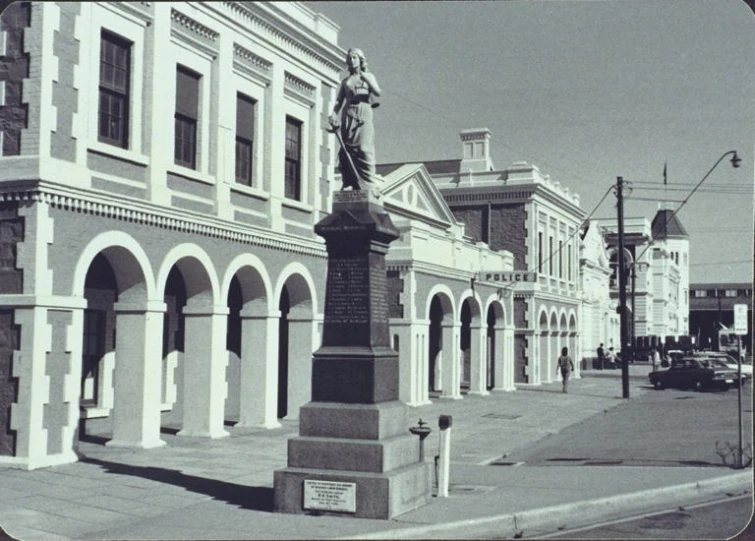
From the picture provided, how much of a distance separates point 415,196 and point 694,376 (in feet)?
36.1

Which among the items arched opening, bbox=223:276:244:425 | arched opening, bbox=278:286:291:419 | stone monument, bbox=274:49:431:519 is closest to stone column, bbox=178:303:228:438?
arched opening, bbox=223:276:244:425

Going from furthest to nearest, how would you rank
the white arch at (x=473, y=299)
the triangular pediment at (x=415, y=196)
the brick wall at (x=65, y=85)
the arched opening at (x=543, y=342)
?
the arched opening at (x=543, y=342) → the white arch at (x=473, y=299) → the triangular pediment at (x=415, y=196) → the brick wall at (x=65, y=85)

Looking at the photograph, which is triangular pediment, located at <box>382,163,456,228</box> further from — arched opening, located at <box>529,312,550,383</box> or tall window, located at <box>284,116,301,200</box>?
arched opening, located at <box>529,312,550,383</box>

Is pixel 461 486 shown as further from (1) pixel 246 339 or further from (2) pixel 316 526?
(1) pixel 246 339

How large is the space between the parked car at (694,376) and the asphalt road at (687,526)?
16222mm

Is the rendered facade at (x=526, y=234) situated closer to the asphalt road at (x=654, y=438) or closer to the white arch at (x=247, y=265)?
the asphalt road at (x=654, y=438)

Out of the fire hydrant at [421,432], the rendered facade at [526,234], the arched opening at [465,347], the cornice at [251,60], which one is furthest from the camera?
the arched opening at [465,347]

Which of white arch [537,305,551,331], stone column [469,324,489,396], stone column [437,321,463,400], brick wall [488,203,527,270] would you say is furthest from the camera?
white arch [537,305,551,331]

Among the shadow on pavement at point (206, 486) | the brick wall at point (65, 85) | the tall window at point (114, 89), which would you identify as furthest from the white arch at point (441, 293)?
the brick wall at point (65, 85)

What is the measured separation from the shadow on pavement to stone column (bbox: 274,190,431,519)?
0.74 meters

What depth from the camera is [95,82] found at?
13242mm

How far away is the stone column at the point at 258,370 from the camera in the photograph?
60.2 ft

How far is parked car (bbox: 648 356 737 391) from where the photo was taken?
26.8m

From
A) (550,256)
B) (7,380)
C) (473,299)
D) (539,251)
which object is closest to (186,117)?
(7,380)
